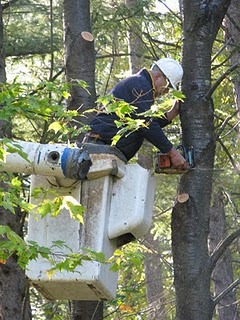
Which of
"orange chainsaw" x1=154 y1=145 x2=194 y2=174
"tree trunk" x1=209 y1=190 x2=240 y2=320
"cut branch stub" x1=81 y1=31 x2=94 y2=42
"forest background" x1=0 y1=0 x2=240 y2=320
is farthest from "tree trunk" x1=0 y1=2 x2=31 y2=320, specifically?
"tree trunk" x1=209 y1=190 x2=240 y2=320

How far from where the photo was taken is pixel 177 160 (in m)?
5.92

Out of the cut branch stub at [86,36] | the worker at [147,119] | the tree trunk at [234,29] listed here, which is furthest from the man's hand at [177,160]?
the tree trunk at [234,29]

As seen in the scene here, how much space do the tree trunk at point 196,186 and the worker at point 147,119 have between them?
14 cm

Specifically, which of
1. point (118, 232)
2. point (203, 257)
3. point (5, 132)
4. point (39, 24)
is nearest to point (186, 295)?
point (203, 257)

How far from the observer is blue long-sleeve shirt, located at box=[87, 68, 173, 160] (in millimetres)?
5871

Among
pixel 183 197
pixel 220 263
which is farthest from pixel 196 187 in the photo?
pixel 220 263

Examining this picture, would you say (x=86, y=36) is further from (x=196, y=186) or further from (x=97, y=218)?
(x=97, y=218)

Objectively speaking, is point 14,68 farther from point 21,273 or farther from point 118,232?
point 118,232

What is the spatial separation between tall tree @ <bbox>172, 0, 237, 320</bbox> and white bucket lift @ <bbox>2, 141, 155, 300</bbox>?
323 mm

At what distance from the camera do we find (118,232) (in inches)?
224

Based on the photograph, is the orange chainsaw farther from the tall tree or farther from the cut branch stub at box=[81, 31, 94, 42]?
the cut branch stub at box=[81, 31, 94, 42]

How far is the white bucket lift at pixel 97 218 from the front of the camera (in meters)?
5.67

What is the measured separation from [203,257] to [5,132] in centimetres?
208

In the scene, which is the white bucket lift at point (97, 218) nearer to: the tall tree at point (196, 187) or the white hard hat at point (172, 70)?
Answer: the tall tree at point (196, 187)
